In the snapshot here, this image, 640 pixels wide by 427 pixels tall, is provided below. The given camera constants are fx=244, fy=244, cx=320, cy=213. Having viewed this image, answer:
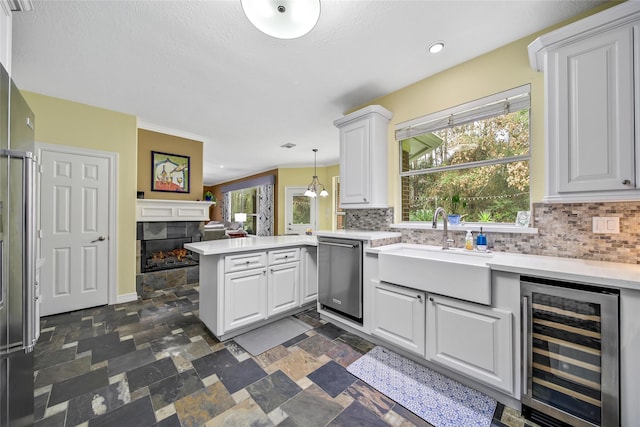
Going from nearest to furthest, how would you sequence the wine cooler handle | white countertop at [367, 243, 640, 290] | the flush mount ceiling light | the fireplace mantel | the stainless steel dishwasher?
white countertop at [367, 243, 640, 290] < the flush mount ceiling light < the wine cooler handle < the stainless steel dishwasher < the fireplace mantel

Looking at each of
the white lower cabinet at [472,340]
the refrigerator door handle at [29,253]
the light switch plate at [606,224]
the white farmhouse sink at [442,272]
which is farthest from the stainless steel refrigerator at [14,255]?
the light switch plate at [606,224]

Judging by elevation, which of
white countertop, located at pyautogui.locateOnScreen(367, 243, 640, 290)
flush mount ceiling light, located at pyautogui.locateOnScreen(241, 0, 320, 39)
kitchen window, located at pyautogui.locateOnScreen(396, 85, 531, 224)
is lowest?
white countertop, located at pyautogui.locateOnScreen(367, 243, 640, 290)

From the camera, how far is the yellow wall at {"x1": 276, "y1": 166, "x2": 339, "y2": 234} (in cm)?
705

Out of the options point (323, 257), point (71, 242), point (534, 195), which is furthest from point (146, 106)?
point (534, 195)

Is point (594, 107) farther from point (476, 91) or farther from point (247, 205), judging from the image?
point (247, 205)

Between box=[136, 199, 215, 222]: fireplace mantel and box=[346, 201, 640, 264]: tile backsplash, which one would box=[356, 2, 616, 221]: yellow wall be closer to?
box=[346, 201, 640, 264]: tile backsplash

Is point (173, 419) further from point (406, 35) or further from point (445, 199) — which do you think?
point (406, 35)

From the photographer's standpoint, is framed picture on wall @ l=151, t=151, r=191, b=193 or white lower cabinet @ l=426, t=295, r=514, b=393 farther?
framed picture on wall @ l=151, t=151, r=191, b=193

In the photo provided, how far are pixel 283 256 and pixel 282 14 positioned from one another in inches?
82.6

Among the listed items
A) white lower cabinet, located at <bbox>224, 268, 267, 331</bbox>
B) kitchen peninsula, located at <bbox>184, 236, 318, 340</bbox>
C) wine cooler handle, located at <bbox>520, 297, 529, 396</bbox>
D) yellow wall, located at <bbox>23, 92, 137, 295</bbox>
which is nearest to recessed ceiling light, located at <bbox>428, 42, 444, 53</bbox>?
wine cooler handle, located at <bbox>520, 297, 529, 396</bbox>

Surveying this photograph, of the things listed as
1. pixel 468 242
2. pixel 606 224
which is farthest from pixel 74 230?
pixel 606 224

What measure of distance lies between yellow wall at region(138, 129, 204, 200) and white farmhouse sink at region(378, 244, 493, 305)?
12.4 ft

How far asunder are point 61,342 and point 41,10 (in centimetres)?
272

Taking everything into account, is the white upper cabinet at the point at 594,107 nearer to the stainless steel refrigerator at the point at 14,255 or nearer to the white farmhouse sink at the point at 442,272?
the white farmhouse sink at the point at 442,272
